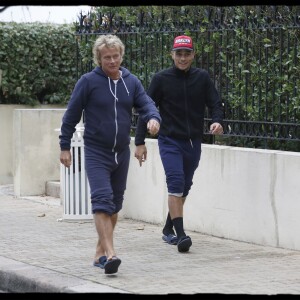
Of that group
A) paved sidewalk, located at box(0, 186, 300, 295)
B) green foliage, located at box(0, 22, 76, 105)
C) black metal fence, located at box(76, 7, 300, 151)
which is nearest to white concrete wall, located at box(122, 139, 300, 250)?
paved sidewalk, located at box(0, 186, 300, 295)

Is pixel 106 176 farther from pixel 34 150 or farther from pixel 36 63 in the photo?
pixel 36 63

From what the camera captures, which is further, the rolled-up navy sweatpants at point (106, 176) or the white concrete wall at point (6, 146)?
the white concrete wall at point (6, 146)

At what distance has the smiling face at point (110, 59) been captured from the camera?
24.3 feet

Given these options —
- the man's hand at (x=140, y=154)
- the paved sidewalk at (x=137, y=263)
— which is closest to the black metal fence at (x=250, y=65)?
the paved sidewalk at (x=137, y=263)

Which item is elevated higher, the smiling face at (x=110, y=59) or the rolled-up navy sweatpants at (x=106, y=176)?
the smiling face at (x=110, y=59)

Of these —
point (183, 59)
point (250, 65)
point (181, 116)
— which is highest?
point (183, 59)

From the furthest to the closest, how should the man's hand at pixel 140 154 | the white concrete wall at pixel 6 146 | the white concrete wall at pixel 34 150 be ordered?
the white concrete wall at pixel 6 146 → the white concrete wall at pixel 34 150 → the man's hand at pixel 140 154

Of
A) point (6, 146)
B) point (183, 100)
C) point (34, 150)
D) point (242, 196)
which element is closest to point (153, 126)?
point (183, 100)

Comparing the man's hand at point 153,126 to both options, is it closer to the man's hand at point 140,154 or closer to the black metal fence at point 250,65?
the man's hand at point 140,154

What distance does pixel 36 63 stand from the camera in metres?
15.2

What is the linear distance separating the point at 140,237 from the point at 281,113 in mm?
1809

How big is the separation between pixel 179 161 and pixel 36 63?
711 cm

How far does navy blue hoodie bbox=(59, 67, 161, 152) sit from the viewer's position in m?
7.37

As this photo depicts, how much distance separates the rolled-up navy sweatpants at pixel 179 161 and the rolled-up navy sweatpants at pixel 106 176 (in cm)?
102
